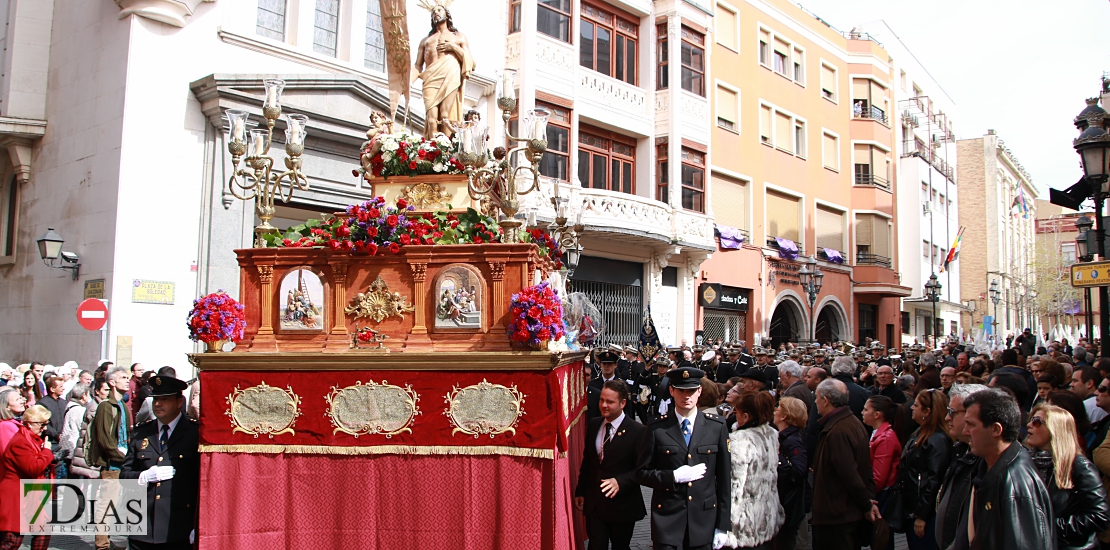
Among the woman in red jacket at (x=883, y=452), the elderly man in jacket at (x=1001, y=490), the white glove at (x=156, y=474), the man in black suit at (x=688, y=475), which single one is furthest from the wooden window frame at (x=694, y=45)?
the elderly man in jacket at (x=1001, y=490)

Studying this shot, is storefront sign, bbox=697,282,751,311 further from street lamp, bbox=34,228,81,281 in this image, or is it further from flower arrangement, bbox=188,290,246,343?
flower arrangement, bbox=188,290,246,343

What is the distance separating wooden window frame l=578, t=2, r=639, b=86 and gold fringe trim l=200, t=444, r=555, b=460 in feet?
54.2

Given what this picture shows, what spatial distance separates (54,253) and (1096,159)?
14.4m

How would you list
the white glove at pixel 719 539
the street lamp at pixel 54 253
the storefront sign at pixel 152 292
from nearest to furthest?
the white glove at pixel 719 539 < the storefront sign at pixel 152 292 < the street lamp at pixel 54 253

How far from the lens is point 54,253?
1303 centimetres

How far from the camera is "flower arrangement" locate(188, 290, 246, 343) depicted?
6.05 meters

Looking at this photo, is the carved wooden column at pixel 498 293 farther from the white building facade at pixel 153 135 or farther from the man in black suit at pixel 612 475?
the white building facade at pixel 153 135

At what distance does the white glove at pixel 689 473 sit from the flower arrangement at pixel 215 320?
11.1 ft

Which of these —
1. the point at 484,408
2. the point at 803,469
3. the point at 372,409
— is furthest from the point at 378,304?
the point at 803,469

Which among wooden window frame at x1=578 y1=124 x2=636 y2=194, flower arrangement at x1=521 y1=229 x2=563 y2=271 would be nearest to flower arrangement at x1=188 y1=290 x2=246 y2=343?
flower arrangement at x1=521 y1=229 x2=563 y2=271

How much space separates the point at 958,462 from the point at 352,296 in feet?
14.0

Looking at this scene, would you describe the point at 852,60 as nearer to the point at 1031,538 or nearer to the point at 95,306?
the point at 95,306

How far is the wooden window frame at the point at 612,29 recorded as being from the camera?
70.5 ft

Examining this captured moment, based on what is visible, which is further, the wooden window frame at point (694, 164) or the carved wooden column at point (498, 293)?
the wooden window frame at point (694, 164)
